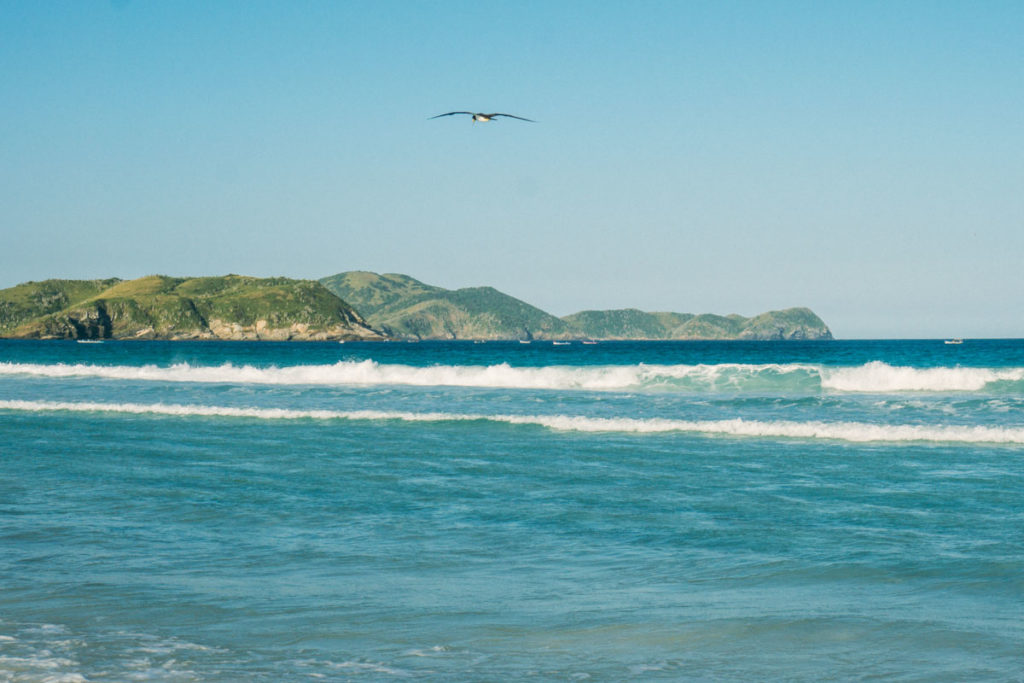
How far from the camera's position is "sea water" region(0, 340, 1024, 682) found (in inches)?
262

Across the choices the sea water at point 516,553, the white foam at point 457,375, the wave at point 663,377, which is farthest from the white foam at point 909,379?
the sea water at point 516,553

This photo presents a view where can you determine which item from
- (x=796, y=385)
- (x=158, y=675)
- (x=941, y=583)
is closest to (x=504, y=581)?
(x=158, y=675)

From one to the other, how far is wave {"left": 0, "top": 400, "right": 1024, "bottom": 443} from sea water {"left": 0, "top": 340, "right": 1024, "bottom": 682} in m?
0.18

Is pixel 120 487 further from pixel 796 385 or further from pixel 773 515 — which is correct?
pixel 796 385

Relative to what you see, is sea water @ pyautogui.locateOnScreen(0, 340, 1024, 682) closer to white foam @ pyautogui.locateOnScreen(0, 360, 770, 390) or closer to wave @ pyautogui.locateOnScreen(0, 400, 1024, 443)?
wave @ pyautogui.locateOnScreen(0, 400, 1024, 443)

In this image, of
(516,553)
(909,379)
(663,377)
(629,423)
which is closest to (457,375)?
(663,377)

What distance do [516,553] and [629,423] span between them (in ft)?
49.3

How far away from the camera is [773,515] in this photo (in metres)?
12.0

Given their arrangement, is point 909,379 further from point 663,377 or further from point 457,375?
point 457,375

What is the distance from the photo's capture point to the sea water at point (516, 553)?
666 centimetres

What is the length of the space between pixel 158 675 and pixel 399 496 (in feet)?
25.0

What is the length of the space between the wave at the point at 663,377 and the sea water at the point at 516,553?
1879 cm

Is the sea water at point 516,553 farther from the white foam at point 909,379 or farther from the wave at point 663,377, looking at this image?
the wave at point 663,377

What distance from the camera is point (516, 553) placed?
10.0 metres
